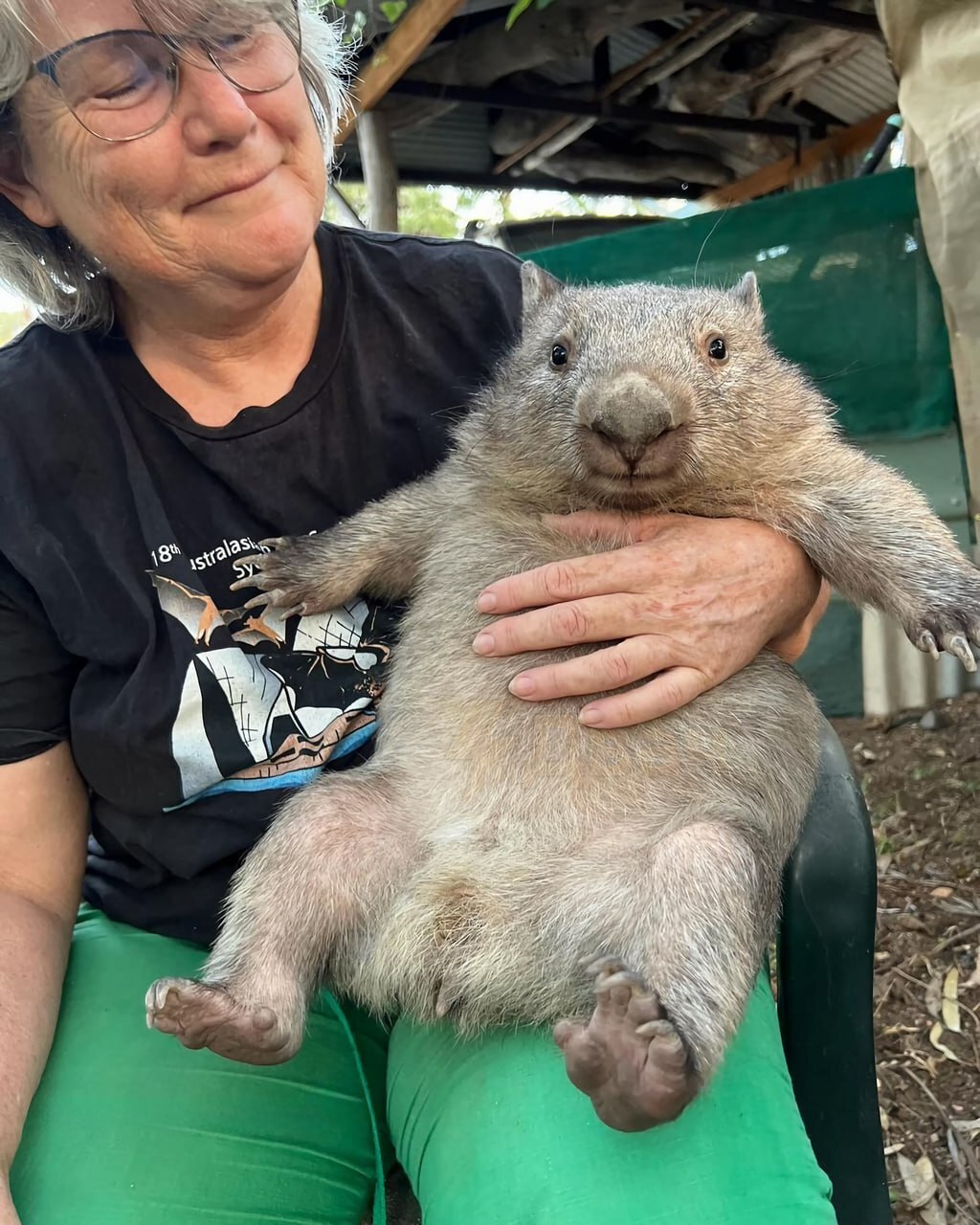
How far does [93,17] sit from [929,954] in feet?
11.7

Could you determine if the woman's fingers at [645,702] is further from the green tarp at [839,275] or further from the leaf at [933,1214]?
the green tarp at [839,275]

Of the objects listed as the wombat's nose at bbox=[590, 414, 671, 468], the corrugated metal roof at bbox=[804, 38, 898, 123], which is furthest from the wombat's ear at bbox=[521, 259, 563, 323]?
the corrugated metal roof at bbox=[804, 38, 898, 123]

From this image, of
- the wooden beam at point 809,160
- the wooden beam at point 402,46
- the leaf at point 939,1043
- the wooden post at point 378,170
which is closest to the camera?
the leaf at point 939,1043

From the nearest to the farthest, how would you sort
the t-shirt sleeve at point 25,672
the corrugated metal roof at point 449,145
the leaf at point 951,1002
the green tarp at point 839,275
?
the t-shirt sleeve at point 25,672, the leaf at point 951,1002, the green tarp at point 839,275, the corrugated metal roof at point 449,145

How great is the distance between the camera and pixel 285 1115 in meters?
2.00

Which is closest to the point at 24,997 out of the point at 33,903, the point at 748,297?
the point at 33,903

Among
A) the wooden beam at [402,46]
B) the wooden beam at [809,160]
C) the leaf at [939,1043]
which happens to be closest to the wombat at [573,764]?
the leaf at [939,1043]

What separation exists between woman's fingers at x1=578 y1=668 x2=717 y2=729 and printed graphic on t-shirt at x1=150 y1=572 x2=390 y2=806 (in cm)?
56

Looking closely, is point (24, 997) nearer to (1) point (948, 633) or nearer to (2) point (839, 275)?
(1) point (948, 633)

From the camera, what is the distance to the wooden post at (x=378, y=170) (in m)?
5.91

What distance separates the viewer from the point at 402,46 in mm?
4746

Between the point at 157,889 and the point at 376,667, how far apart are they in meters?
0.68

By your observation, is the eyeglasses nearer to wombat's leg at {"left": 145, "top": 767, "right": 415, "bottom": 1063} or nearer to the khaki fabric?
wombat's leg at {"left": 145, "top": 767, "right": 415, "bottom": 1063}

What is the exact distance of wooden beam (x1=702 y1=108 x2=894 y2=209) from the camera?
733 cm
